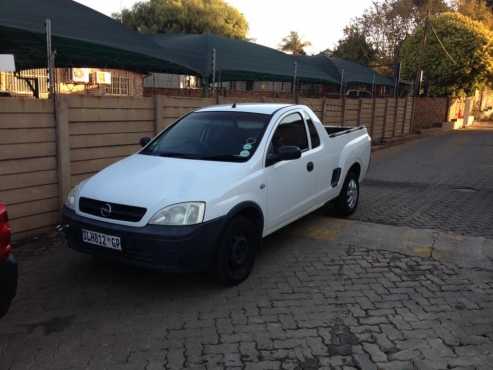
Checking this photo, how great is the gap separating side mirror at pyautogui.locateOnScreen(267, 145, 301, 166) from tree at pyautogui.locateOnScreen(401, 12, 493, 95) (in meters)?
24.1

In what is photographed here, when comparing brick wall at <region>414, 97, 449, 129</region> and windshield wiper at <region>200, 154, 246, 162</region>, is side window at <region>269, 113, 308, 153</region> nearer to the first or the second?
windshield wiper at <region>200, 154, 246, 162</region>

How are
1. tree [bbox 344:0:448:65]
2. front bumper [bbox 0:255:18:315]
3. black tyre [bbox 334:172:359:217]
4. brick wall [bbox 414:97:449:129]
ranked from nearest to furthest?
front bumper [bbox 0:255:18:315] → black tyre [bbox 334:172:359:217] → brick wall [bbox 414:97:449:129] → tree [bbox 344:0:448:65]

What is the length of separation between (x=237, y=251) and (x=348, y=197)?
3037 mm

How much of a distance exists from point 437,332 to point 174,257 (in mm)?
2146

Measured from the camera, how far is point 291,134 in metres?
5.46

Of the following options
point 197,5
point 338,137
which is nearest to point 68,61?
point 338,137

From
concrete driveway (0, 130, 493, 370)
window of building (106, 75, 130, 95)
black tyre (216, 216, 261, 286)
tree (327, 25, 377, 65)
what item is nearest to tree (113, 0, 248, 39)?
tree (327, 25, 377, 65)

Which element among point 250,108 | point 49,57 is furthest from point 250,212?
point 49,57

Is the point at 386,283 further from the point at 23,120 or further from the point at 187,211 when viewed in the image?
the point at 23,120

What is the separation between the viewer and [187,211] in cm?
387

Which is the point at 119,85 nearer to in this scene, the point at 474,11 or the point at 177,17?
the point at 177,17

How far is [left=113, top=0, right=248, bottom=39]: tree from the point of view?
39281 millimetres

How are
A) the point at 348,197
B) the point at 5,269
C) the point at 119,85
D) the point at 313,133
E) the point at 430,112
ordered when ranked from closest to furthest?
the point at 5,269
the point at 313,133
the point at 348,197
the point at 119,85
the point at 430,112

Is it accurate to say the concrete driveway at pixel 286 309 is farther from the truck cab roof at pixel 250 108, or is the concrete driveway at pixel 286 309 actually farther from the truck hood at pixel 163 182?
the truck cab roof at pixel 250 108
